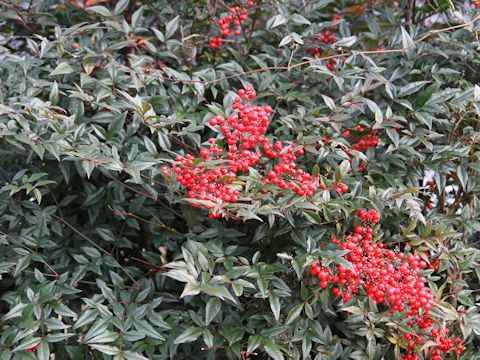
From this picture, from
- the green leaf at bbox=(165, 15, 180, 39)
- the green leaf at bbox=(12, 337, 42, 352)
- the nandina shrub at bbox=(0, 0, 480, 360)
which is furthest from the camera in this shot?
the green leaf at bbox=(165, 15, 180, 39)

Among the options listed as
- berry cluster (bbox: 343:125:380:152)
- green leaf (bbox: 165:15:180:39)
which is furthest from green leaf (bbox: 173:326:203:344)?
green leaf (bbox: 165:15:180:39)

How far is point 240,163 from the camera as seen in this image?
205 centimetres

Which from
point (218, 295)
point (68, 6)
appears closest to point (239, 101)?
point (218, 295)

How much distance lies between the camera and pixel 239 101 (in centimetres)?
221

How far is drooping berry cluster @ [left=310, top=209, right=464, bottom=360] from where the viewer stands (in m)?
1.96

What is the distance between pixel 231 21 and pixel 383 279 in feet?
3.99

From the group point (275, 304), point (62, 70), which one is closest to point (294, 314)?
point (275, 304)

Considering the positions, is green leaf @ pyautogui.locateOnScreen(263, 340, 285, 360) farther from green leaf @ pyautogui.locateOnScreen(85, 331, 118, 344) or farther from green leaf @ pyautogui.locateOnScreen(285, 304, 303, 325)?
green leaf @ pyautogui.locateOnScreen(85, 331, 118, 344)

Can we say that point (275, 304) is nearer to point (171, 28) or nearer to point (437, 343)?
point (437, 343)

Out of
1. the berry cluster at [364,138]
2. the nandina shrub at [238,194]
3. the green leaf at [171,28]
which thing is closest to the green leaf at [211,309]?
the nandina shrub at [238,194]

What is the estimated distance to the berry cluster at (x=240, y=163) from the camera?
1946mm

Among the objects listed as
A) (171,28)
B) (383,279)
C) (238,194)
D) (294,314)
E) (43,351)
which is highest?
(171,28)

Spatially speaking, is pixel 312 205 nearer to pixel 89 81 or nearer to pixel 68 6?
pixel 89 81

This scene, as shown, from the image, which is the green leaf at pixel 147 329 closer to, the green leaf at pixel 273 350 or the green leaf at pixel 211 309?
the green leaf at pixel 211 309
